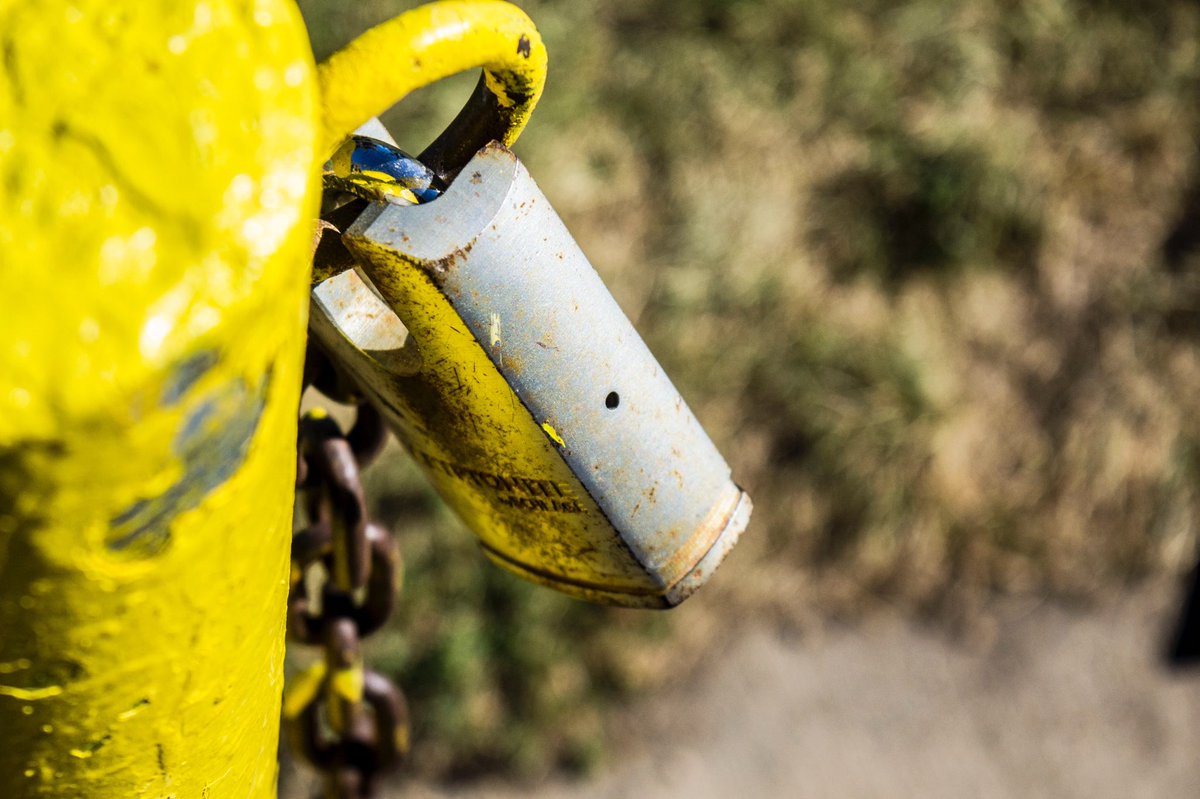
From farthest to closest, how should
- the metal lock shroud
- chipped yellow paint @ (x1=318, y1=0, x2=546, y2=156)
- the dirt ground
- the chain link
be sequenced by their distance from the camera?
1. the dirt ground
2. the chain link
3. the metal lock shroud
4. chipped yellow paint @ (x1=318, y1=0, x2=546, y2=156)

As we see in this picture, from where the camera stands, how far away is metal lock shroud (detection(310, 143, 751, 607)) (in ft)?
2.07

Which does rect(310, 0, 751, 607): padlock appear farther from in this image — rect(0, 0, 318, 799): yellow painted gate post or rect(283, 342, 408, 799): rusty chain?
rect(0, 0, 318, 799): yellow painted gate post

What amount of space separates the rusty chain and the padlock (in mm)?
48

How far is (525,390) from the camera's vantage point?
0.68 meters

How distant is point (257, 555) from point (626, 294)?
7.14 ft

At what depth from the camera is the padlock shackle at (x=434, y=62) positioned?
20.3 inches

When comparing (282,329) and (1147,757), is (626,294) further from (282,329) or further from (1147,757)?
(282,329)

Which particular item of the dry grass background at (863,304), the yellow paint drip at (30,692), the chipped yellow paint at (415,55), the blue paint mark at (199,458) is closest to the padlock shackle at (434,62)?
the chipped yellow paint at (415,55)

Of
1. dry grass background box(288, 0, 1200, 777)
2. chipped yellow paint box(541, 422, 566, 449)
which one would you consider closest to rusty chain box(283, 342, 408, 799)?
chipped yellow paint box(541, 422, 566, 449)

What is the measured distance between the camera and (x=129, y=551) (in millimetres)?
445

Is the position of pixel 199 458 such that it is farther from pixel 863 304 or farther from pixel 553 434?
pixel 863 304

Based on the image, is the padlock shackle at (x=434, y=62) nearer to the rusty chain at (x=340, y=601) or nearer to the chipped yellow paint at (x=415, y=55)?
the chipped yellow paint at (x=415, y=55)

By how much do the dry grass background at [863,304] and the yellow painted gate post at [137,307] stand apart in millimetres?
1868

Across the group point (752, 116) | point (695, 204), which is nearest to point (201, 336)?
Answer: point (695, 204)
